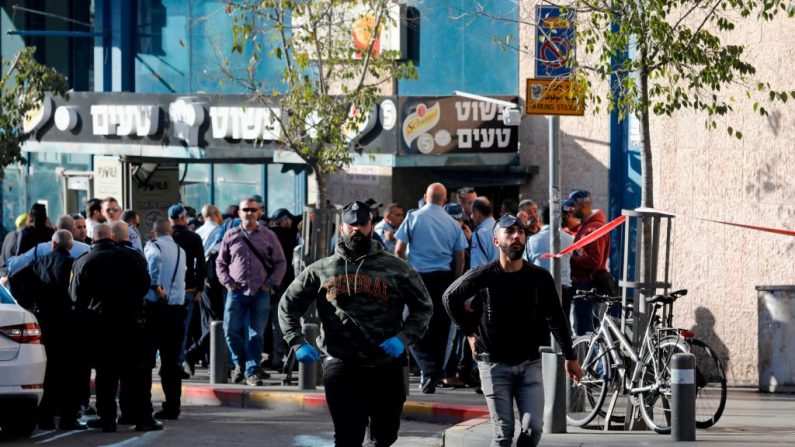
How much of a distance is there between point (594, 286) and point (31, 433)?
17.9 ft

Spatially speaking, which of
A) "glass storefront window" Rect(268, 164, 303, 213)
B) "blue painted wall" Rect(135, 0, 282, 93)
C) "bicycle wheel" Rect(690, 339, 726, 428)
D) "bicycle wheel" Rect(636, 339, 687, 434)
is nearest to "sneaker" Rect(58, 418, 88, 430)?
"bicycle wheel" Rect(636, 339, 687, 434)

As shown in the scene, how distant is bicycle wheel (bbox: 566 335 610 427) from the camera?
1226 cm

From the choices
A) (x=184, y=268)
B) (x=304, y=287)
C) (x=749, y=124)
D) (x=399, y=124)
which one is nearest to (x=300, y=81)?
(x=399, y=124)

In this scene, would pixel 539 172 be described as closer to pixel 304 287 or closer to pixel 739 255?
pixel 739 255

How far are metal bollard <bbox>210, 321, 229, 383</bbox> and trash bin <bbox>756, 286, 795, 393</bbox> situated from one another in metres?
5.39

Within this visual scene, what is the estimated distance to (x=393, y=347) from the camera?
8680mm

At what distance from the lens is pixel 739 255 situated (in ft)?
51.6

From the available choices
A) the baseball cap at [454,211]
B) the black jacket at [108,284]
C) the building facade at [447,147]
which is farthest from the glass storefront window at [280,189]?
the black jacket at [108,284]

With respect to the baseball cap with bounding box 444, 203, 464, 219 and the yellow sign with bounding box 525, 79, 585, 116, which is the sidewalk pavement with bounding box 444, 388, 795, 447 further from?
the baseball cap with bounding box 444, 203, 464, 219

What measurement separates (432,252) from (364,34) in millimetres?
6859

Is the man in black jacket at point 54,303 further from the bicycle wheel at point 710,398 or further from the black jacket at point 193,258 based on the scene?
the bicycle wheel at point 710,398

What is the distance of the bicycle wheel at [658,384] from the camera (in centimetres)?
1173

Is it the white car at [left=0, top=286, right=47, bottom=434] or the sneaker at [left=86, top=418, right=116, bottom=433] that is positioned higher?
the white car at [left=0, top=286, right=47, bottom=434]

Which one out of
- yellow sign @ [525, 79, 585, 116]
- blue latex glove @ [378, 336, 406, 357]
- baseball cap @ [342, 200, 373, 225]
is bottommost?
blue latex glove @ [378, 336, 406, 357]
